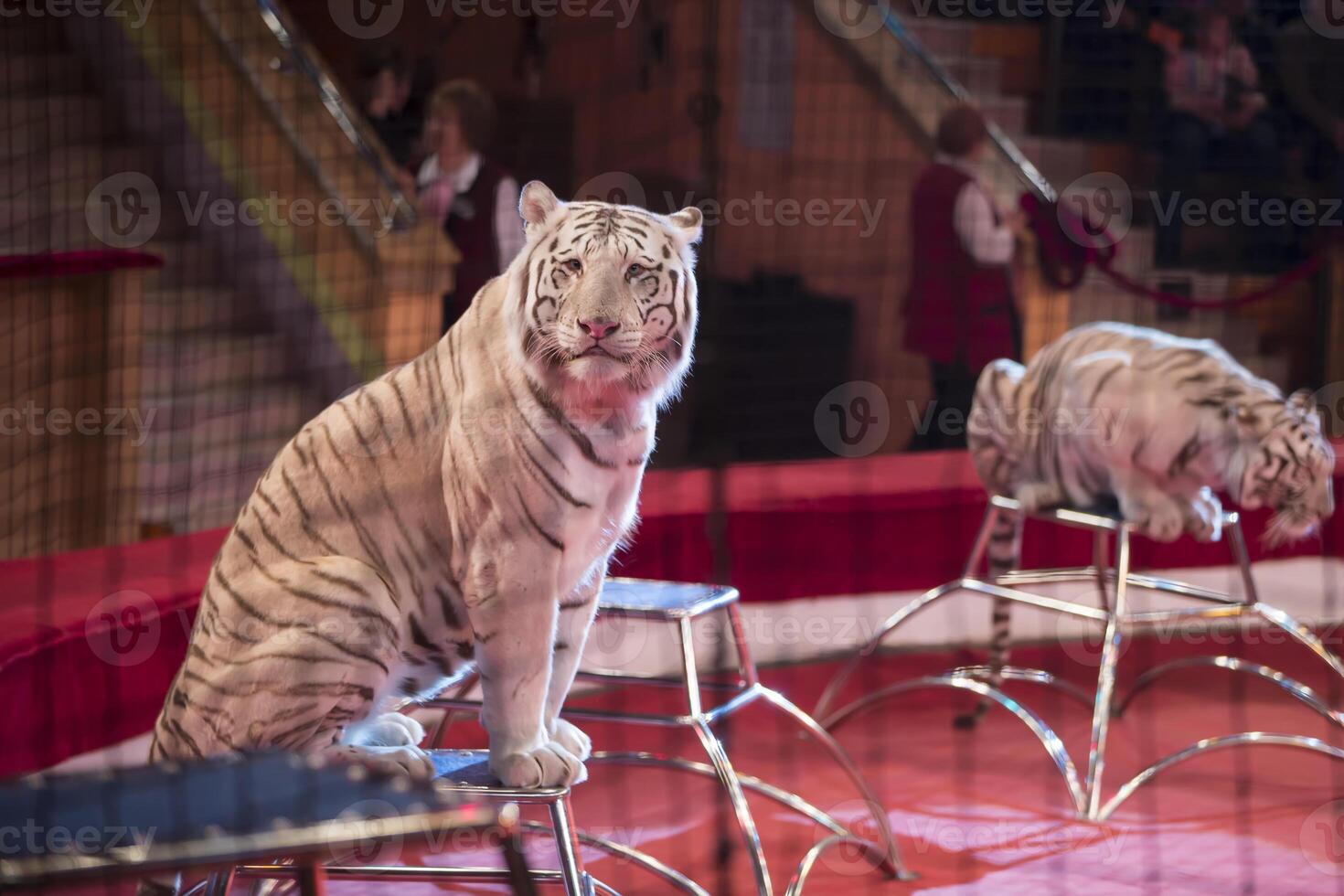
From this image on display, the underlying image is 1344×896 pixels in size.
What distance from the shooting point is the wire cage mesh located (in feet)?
10.1

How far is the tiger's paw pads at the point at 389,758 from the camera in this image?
188 cm

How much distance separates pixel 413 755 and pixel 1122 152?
6154mm

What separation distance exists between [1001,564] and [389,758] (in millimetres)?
2105

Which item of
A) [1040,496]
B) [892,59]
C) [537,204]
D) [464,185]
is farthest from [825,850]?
[892,59]

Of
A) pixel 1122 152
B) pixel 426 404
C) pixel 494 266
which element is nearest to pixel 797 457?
pixel 494 266

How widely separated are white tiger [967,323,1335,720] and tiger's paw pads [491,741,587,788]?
1714 millimetres

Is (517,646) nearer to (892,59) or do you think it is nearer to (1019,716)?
(1019,716)

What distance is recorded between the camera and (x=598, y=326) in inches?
72.8

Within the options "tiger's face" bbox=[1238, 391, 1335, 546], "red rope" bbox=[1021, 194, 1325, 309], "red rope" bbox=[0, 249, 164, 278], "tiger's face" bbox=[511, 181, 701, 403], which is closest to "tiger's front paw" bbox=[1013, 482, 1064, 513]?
"tiger's face" bbox=[1238, 391, 1335, 546]

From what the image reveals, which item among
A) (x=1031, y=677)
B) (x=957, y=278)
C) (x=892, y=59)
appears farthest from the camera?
(x=892, y=59)

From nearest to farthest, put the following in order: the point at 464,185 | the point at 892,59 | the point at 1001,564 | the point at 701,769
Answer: the point at 701,769 → the point at 1001,564 → the point at 464,185 → the point at 892,59

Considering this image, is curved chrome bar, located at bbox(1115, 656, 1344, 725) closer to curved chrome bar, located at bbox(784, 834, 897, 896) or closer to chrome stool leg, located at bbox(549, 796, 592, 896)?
curved chrome bar, located at bbox(784, 834, 897, 896)

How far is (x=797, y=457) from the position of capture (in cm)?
629

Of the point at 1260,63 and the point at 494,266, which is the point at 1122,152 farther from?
the point at 494,266
